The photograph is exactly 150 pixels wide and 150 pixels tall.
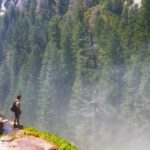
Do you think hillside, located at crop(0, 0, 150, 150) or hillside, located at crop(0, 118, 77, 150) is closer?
hillside, located at crop(0, 118, 77, 150)

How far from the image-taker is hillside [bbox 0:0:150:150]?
8469 centimetres

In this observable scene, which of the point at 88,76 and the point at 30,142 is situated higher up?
the point at 88,76

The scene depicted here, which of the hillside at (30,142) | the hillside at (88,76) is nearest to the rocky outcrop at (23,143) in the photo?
the hillside at (30,142)

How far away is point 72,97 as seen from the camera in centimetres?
9881

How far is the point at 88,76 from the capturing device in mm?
100750

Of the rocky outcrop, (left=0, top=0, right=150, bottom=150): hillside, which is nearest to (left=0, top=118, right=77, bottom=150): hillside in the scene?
the rocky outcrop

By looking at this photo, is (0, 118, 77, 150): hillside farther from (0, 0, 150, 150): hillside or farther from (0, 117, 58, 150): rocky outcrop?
(0, 0, 150, 150): hillside

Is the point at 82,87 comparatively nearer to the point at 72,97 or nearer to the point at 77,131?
the point at 72,97

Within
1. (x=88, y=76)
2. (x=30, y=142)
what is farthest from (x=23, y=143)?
(x=88, y=76)

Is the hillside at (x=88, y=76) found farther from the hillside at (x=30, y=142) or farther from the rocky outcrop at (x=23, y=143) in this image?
the rocky outcrop at (x=23, y=143)

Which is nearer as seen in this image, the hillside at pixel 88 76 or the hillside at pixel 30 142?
the hillside at pixel 30 142

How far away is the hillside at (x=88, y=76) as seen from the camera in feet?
278

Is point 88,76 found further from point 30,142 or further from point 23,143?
point 23,143

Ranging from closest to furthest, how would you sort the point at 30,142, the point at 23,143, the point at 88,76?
the point at 23,143
the point at 30,142
the point at 88,76
